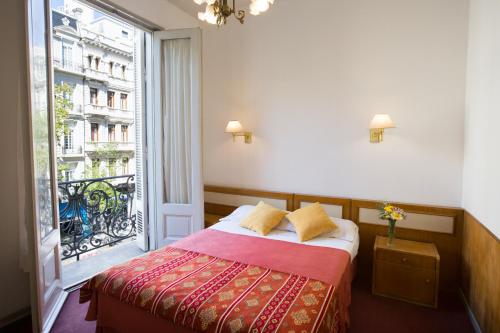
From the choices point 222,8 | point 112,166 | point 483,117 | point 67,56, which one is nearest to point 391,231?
point 483,117

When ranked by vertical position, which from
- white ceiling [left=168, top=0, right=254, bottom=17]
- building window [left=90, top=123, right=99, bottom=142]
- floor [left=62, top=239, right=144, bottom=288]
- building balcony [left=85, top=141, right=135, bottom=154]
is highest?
white ceiling [left=168, top=0, right=254, bottom=17]

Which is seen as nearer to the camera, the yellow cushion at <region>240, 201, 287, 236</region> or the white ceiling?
the yellow cushion at <region>240, 201, 287, 236</region>

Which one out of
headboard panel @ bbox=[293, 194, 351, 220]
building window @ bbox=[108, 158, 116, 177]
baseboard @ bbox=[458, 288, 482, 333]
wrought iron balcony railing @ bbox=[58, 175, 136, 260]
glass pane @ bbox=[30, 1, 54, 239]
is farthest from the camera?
building window @ bbox=[108, 158, 116, 177]

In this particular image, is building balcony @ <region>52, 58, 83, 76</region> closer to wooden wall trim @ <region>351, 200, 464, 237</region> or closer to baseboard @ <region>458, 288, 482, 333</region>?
wooden wall trim @ <region>351, 200, 464, 237</region>

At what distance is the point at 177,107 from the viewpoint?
332 cm

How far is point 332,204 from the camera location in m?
3.11

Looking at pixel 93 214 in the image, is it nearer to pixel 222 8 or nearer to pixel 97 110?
pixel 222 8

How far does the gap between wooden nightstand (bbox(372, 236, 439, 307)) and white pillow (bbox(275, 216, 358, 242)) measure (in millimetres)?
260

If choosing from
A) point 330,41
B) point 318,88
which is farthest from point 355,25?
point 318,88

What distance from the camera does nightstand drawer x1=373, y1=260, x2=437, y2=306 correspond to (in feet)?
7.71

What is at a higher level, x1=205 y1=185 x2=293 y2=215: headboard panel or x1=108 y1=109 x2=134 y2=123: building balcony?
x1=108 y1=109 x2=134 y2=123: building balcony

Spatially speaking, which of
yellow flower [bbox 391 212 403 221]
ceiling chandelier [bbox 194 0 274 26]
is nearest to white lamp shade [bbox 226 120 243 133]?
ceiling chandelier [bbox 194 0 274 26]

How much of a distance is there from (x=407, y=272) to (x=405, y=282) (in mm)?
98

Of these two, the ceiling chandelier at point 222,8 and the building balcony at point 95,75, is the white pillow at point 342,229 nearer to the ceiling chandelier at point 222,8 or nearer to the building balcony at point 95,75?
the ceiling chandelier at point 222,8
